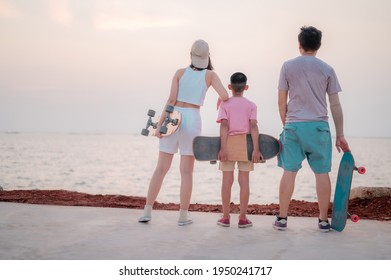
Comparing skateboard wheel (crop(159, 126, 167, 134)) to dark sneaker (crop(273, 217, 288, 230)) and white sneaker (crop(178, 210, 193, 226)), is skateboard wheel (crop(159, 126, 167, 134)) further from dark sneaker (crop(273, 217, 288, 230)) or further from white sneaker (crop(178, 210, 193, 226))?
dark sneaker (crop(273, 217, 288, 230))

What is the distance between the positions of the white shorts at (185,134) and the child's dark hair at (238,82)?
47cm

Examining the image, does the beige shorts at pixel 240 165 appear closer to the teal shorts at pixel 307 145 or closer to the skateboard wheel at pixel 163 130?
the teal shorts at pixel 307 145

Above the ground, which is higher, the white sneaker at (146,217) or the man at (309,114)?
the man at (309,114)

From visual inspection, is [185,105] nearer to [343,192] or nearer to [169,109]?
[169,109]

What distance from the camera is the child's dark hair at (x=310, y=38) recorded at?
5.71m

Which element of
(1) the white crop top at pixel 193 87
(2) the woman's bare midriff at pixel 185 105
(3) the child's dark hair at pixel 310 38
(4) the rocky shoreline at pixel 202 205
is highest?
(3) the child's dark hair at pixel 310 38

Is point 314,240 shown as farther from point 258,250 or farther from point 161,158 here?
point 161,158

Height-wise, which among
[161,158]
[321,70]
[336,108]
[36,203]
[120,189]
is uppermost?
[321,70]

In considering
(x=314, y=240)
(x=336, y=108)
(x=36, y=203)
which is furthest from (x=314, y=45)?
(x=36, y=203)

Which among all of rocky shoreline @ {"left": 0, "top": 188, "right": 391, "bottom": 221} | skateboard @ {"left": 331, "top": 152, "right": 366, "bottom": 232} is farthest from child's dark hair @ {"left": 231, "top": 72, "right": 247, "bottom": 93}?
rocky shoreline @ {"left": 0, "top": 188, "right": 391, "bottom": 221}

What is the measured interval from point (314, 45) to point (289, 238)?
75.0 inches

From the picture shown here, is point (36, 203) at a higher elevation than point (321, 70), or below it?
below

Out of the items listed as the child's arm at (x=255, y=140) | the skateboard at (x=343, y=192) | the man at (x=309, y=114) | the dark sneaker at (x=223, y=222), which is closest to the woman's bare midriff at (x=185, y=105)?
the child's arm at (x=255, y=140)
